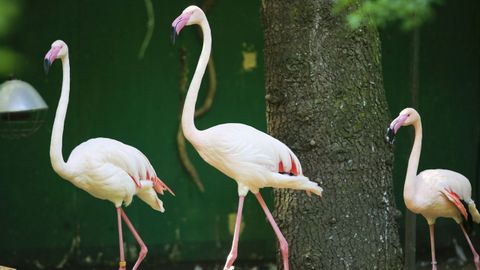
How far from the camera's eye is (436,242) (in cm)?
855

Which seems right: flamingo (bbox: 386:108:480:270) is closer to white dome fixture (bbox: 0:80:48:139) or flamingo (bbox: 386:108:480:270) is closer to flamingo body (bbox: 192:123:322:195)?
flamingo body (bbox: 192:123:322:195)

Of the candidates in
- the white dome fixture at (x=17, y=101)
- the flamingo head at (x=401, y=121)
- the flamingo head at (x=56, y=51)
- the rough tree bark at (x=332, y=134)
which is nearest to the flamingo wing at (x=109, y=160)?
the flamingo head at (x=56, y=51)

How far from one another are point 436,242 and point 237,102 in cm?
259

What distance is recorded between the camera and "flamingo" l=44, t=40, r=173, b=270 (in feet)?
17.4

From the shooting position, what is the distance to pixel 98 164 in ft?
17.5

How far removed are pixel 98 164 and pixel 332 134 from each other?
1.55 m

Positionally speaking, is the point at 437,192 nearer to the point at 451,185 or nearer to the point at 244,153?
the point at 451,185

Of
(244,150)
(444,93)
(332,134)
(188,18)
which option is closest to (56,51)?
(188,18)

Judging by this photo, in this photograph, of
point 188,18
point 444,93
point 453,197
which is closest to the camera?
point 188,18

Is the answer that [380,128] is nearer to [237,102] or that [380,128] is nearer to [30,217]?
[237,102]

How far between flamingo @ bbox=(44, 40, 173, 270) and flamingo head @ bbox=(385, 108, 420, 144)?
5.46ft

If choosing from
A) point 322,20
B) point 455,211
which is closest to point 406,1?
point 322,20

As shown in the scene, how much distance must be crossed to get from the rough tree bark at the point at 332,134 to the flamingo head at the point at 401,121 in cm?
8

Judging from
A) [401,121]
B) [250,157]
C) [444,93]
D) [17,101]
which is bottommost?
[250,157]
